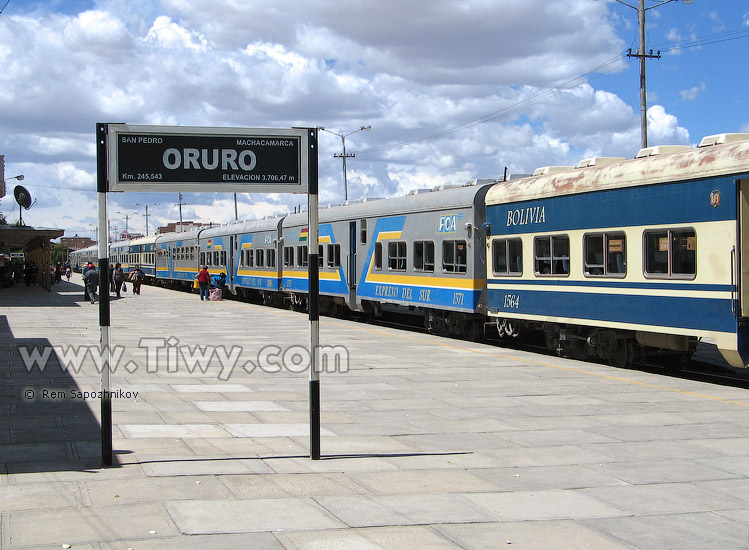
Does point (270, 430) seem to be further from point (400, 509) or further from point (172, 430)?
point (400, 509)

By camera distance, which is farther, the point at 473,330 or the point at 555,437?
the point at 473,330

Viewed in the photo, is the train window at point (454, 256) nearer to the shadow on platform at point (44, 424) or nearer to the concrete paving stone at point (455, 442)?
the shadow on platform at point (44, 424)

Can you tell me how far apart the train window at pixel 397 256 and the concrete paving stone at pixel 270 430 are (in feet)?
41.7

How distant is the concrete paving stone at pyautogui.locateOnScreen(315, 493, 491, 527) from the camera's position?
616cm

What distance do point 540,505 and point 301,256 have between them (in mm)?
25204

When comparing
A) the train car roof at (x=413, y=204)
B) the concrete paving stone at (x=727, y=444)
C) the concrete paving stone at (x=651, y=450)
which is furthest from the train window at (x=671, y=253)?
the train car roof at (x=413, y=204)

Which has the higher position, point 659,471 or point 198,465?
point 198,465

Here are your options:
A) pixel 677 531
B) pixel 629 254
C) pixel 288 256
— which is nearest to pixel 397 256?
pixel 629 254

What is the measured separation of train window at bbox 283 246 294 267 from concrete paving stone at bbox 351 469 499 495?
25214 mm

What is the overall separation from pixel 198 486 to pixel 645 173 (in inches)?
372

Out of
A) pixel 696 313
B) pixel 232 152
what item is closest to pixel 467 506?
pixel 232 152

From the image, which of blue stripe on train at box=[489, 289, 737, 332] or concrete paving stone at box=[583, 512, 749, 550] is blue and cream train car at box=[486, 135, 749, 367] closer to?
blue stripe on train at box=[489, 289, 737, 332]

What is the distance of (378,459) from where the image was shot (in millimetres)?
8172

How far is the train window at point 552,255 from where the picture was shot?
52.4ft
